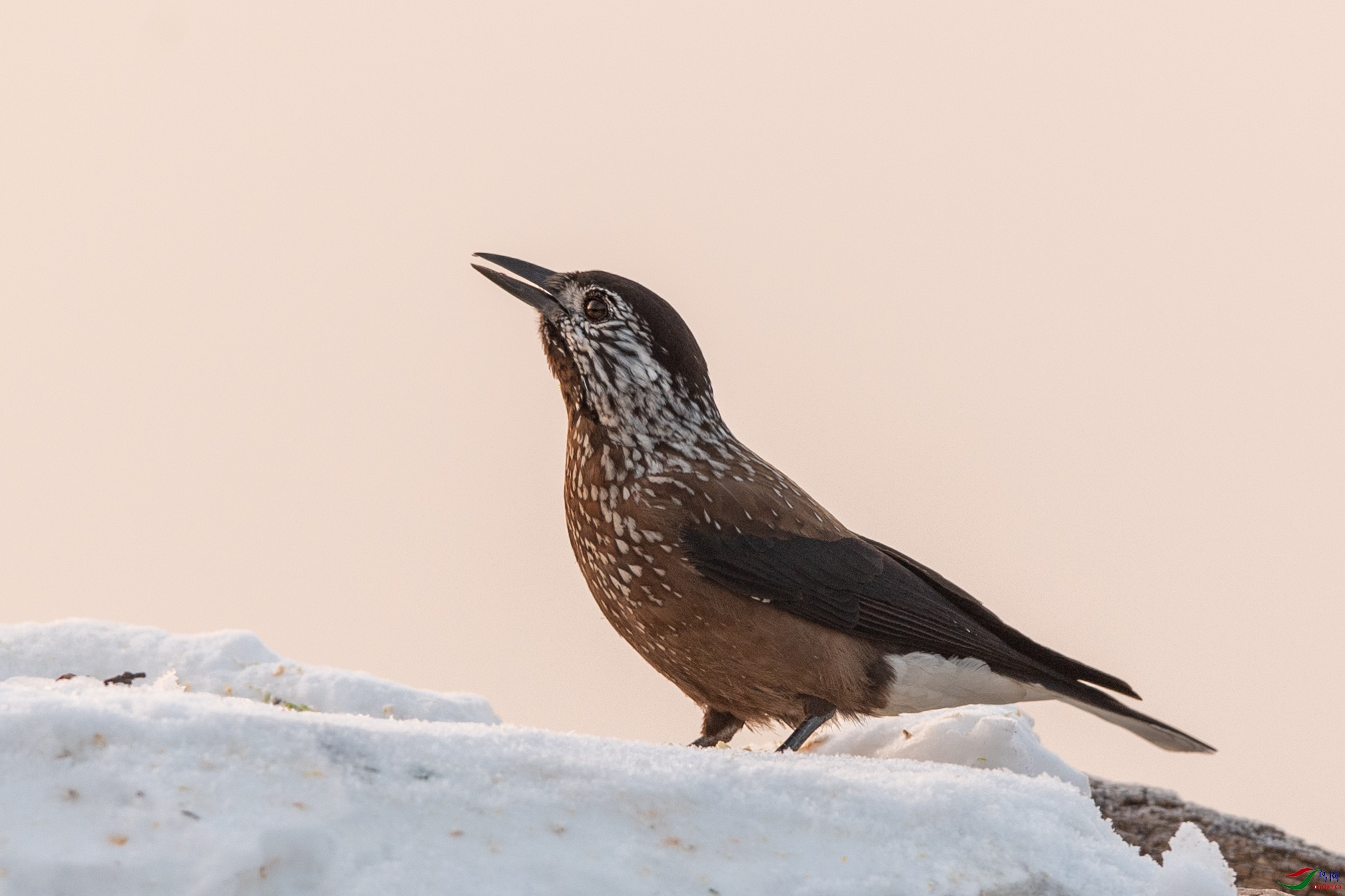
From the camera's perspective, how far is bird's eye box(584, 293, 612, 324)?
4.71 metres

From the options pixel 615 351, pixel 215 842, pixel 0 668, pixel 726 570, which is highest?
pixel 615 351

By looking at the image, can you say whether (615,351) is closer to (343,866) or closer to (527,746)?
(527,746)

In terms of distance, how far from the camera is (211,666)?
16.0 ft

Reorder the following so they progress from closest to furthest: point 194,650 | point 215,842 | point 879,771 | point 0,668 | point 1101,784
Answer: point 215,842, point 879,771, point 0,668, point 194,650, point 1101,784

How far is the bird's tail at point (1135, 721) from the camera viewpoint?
456cm

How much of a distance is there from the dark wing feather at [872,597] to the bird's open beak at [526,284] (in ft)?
3.87

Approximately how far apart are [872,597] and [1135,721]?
114cm

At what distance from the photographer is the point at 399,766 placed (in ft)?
8.80

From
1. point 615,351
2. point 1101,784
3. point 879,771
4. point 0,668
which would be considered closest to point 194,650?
point 0,668

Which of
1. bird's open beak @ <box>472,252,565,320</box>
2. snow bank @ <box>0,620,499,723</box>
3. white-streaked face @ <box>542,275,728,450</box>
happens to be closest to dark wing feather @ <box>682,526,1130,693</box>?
white-streaked face @ <box>542,275,728,450</box>

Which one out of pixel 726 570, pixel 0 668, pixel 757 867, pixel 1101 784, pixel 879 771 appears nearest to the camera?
pixel 757 867

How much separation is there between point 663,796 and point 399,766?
60 cm

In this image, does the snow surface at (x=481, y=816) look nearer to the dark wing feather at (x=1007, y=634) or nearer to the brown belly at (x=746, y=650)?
the brown belly at (x=746, y=650)

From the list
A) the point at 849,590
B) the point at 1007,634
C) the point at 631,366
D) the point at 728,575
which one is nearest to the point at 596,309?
the point at 631,366
